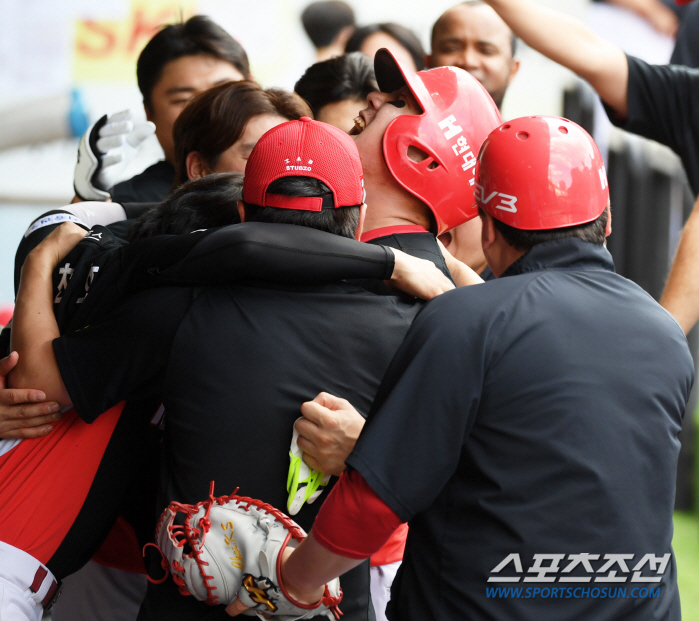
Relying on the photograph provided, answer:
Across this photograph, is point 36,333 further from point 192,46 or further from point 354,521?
point 192,46

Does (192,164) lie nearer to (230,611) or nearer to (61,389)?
(61,389)

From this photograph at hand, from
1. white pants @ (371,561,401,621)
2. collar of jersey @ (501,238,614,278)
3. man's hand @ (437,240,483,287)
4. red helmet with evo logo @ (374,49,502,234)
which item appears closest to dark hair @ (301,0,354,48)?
red helmet with evo logo @ (374,49,502,234)

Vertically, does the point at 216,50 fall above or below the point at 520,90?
above

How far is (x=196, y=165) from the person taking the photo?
2633 mm

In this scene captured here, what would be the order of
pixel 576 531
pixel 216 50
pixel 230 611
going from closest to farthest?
pixel 576 531
pixel 230 611
pixel 216 50

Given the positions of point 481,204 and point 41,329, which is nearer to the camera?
point 481,204

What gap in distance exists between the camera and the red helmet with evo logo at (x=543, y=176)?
1524mm

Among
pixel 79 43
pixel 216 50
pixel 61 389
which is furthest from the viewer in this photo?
pixel 79 43

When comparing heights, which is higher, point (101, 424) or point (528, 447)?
point (528, 447)

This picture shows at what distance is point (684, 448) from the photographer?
20.4 feet

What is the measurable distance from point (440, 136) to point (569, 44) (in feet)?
4.06

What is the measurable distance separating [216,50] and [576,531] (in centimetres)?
287

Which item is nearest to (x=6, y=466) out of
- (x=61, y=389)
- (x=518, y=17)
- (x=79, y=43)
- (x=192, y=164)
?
(x=61, y=389)

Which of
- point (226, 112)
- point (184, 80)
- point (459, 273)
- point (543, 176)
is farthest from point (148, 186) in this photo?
point (543, 176)
